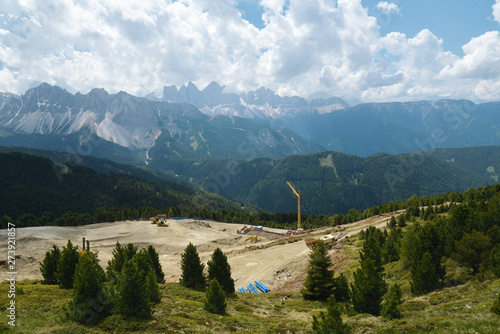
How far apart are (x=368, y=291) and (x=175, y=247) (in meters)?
73.1

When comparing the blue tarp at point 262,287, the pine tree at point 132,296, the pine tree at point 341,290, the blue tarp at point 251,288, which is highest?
the pine tree at point 132,296

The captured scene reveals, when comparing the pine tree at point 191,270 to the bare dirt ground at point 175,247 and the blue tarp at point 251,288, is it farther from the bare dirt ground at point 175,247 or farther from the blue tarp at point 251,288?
the bare dirt ground at point 175,247

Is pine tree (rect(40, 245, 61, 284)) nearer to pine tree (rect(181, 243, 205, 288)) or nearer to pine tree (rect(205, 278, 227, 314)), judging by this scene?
pine tree (rect(181, 243, 205, 288))

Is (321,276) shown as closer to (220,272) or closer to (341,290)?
(341,290)

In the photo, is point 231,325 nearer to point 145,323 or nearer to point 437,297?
point 145,323

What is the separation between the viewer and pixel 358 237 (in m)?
77.2

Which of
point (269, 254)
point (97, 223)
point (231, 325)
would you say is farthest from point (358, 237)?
point (97, 223)

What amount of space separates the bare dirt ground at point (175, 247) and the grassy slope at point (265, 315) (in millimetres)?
25070

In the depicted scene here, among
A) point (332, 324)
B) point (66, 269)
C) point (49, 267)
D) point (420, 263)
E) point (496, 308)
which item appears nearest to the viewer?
point (332, 324)

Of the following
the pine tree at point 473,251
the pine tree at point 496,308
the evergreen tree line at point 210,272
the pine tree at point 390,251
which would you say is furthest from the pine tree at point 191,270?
the pine tree at point 473,251

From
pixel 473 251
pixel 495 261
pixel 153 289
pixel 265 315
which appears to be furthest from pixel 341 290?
pixel 153 289

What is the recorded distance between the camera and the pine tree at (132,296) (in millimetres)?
23266

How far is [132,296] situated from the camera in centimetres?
2348

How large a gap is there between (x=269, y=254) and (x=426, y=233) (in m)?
42.6
